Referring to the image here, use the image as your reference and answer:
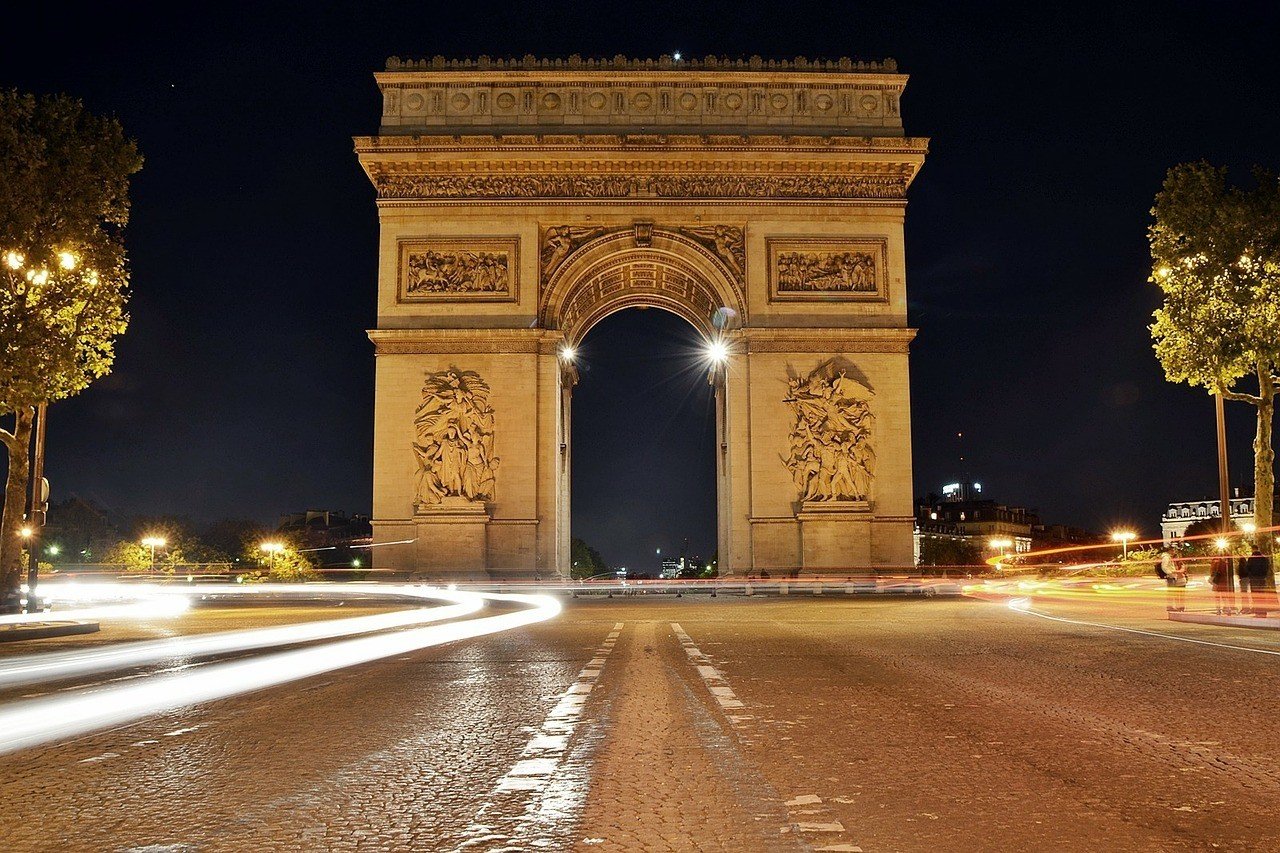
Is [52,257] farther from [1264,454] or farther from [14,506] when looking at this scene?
[1264,454]

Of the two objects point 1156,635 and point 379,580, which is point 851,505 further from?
point 1156,635

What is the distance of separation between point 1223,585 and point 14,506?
19.3m

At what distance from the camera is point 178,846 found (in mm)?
3660

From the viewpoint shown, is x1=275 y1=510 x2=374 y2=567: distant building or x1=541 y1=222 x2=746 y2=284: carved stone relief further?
x1=275 y1=510 x2=374 y2=567: distant building

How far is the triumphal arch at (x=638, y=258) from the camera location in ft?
110

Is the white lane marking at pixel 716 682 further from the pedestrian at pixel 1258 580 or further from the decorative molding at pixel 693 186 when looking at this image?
the decorative molding at pixel 693 186

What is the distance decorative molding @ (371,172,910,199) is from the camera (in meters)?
35.1

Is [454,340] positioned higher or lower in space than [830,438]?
higher

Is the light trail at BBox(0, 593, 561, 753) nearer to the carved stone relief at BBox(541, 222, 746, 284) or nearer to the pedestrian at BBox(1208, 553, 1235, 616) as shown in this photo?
the pedestrian at BBox(1208, 553, 1235, 616)

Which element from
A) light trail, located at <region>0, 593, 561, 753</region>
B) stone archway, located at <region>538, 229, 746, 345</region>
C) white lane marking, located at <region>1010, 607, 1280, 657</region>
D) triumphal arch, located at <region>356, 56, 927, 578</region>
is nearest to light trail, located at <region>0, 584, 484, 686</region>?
light trail, located at <region>0, 593, 561, 753</region>

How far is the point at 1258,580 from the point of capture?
18.4 metres

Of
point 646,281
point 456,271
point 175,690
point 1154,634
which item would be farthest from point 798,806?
point 646,281

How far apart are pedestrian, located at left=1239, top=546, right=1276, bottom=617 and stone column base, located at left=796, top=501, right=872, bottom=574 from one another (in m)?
14.8

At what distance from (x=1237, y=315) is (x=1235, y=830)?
24.1 meters
